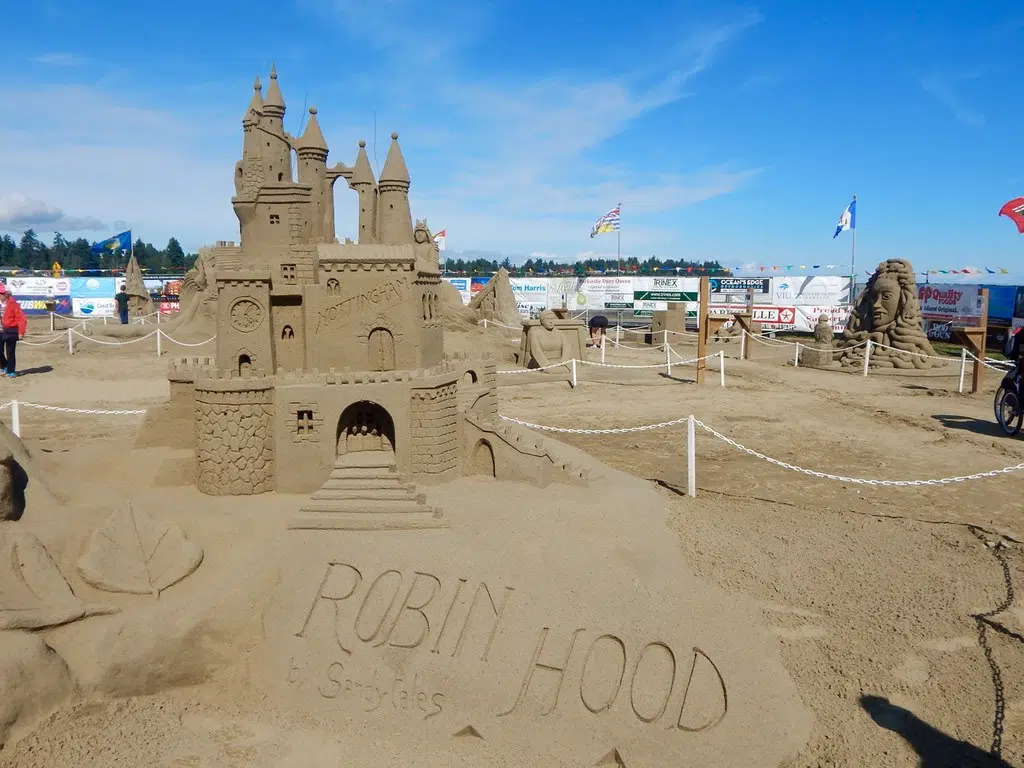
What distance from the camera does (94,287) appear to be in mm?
38031

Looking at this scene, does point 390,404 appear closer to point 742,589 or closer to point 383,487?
point 383,487

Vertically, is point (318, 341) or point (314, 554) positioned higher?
point (318, 341)

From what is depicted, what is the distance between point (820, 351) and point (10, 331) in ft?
81.6

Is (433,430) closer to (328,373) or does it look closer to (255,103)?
(328,373)

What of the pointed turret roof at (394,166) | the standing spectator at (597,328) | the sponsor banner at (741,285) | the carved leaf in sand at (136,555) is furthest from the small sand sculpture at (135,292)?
the carved leaf in sand at (136,555)

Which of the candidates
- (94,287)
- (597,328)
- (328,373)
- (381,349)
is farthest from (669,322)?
(94,287)

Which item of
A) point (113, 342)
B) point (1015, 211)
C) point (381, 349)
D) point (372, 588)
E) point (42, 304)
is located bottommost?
point (372, 588)

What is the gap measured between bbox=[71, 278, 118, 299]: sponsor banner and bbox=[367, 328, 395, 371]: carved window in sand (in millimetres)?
33777

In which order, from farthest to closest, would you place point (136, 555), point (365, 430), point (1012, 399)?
point (1012, 399) → point (365, 430) → point (136, 555)

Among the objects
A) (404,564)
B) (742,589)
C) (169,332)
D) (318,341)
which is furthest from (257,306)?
(169,332)

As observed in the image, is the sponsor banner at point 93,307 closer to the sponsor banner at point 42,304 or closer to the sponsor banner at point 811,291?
the sponsor banner at point 42,304

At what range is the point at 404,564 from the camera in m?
7.59

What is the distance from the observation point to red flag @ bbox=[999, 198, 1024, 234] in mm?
24562

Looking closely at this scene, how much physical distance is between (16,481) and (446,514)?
505cm
